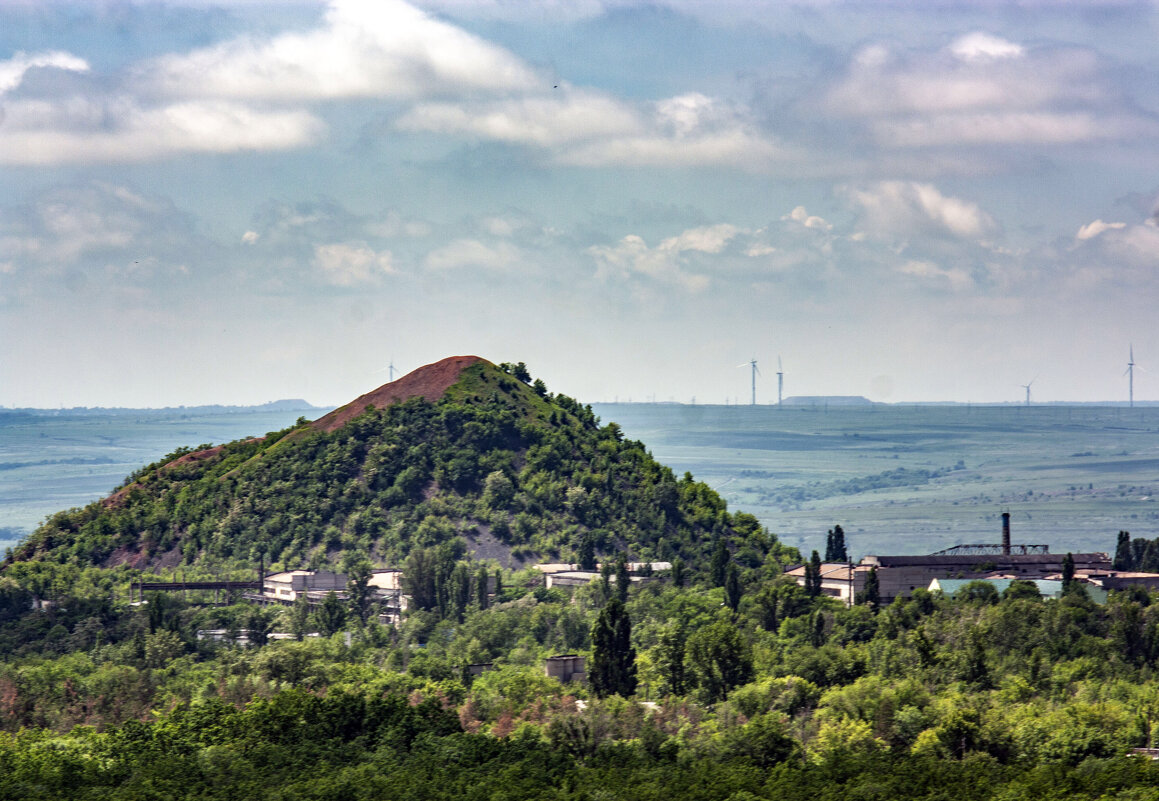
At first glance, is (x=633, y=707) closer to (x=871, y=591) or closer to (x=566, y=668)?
(x=566, y=668)

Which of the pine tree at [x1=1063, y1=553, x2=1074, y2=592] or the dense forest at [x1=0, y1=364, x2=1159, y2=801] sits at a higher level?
the pine tree at [x1=1063, y1=553, x2=1074, y2=592]

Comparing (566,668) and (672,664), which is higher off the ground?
(672,664)

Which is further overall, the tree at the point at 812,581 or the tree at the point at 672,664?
the tree at the point at 812,581

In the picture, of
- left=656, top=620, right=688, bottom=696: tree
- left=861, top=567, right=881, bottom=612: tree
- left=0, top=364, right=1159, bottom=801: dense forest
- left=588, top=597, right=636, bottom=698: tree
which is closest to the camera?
left=0, top=364, right=1159, bottom=801: dense forest

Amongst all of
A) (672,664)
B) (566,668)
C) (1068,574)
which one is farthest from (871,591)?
(566,668)

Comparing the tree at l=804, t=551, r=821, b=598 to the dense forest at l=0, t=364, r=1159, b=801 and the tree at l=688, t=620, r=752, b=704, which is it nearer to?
the dense forest at l=0, t=364, r=1159, b=801

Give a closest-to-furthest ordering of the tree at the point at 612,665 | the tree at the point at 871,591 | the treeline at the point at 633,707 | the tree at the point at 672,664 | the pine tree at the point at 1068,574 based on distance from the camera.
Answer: the treeline at the point at 633,707 < the tree at the point at 612,665 < the tree at the point at 672,664 < the tree at the point at 871,591 < the pine tree at the point at 1068,574

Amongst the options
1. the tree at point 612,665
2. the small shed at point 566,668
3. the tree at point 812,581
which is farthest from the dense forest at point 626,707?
the small shed at point 566,668

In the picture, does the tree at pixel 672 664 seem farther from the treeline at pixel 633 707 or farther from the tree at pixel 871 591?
the tree at pixel 871 591

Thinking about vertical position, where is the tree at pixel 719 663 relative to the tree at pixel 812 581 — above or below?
below

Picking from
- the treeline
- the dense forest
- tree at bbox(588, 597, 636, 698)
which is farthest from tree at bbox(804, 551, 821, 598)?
tree at bbox(588, 597, 636, 698)

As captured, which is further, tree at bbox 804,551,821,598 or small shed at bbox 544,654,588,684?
tree at bbox 804,551,821,598

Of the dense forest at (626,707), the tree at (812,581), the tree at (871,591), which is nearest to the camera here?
the dense forest at (626,707)
